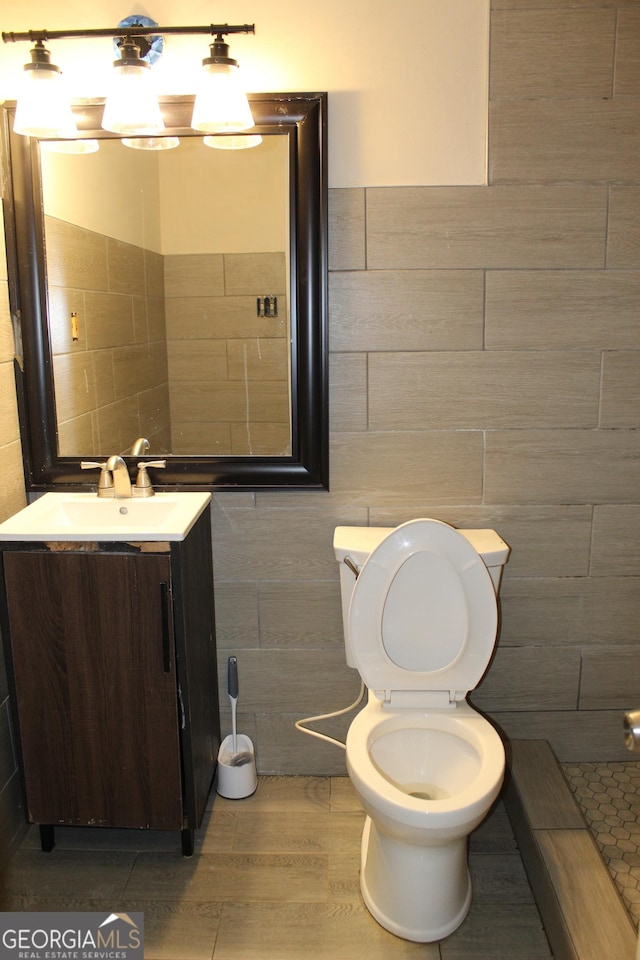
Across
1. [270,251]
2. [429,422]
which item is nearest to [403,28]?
[270,251]

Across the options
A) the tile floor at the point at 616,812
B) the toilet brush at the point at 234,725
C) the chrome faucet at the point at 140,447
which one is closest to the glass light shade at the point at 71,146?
the chrome faucet at the point at 140,447

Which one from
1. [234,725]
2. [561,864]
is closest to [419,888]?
[561,864]

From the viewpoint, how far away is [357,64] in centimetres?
202

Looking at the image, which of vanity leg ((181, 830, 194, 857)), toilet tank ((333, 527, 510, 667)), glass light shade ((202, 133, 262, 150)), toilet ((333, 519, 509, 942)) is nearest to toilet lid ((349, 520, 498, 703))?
toilet ((333, 519, 509, 942))

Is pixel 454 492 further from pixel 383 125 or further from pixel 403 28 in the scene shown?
pixel 403 28

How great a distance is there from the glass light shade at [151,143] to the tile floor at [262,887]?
186 cm

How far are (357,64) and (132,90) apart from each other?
586 millimetres

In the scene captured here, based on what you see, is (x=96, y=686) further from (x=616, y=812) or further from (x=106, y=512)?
(x=616, y=812)

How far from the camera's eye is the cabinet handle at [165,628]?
189 cm

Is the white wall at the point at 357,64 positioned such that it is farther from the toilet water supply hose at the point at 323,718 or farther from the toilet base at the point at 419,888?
the toilet base at the point at 419,888

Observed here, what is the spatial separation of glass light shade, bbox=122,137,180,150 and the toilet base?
5.94 feet

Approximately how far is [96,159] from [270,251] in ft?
1.74

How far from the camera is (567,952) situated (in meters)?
1.67

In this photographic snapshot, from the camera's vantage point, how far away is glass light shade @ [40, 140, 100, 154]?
6.82 feet
